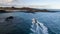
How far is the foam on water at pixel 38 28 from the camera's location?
951mm

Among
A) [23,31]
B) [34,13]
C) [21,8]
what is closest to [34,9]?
[34,13]

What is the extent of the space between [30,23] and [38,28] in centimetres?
10

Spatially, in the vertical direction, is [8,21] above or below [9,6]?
below

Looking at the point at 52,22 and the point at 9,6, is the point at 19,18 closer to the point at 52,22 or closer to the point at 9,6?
the point at 9,6

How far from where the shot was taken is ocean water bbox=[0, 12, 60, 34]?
95 cm

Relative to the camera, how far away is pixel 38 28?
966 millimetres

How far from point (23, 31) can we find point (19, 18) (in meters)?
0.16

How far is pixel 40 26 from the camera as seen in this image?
0.98 meters

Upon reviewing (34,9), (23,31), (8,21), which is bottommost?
(23,31)

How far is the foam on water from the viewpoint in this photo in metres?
0.95

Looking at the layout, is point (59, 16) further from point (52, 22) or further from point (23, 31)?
point (23, 31)

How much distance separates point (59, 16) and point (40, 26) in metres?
0.25

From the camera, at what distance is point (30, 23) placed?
1002 mm

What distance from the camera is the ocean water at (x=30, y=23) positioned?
95 centimetres
